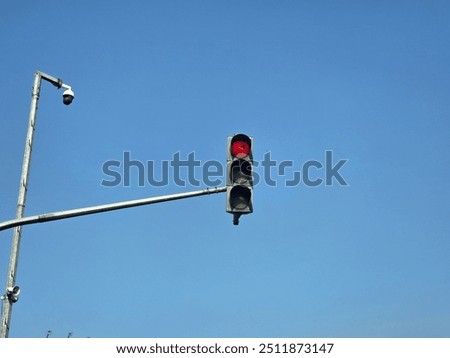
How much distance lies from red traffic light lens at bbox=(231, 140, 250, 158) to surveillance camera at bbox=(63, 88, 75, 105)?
447 centimetres

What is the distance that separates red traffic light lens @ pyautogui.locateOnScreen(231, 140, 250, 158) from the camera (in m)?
9.24

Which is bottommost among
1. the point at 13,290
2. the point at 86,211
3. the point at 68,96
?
the point at 13,290

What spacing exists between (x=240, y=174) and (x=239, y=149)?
385mm

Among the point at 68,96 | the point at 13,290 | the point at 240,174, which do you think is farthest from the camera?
the point at 68,96

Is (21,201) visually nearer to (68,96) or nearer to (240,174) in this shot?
(68,96)

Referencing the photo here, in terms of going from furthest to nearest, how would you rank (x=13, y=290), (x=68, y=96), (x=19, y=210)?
1. (x=68, y=96)
2. (x=19, y=210)
3. (x=13, y=290)

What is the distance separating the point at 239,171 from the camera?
364 inches

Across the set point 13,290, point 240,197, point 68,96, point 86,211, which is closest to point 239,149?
point 240,197

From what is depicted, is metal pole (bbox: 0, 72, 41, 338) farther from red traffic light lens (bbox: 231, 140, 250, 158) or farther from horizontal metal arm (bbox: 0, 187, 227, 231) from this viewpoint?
red traffic light lens (bbox: 231, 140, 250, 158)

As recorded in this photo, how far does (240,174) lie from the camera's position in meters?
9.24

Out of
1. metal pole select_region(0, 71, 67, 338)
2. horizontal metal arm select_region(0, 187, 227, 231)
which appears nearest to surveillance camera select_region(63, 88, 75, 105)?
metal pole select_region(0, 71, 67, 338)
